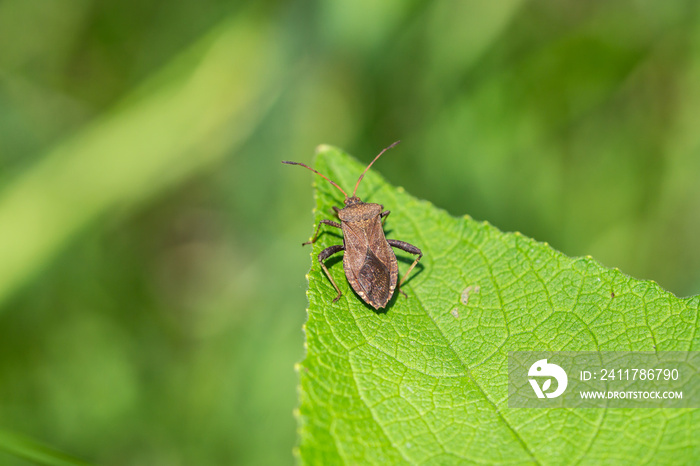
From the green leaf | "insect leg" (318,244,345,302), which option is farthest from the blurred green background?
the green leaf

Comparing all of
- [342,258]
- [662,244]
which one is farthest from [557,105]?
[342,258]

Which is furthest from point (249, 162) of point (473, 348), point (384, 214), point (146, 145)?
point (473, 348)

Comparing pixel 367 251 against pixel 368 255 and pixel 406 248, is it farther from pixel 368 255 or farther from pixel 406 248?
pixel 406 248

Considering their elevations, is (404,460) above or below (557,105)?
below

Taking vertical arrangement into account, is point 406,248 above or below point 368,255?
below

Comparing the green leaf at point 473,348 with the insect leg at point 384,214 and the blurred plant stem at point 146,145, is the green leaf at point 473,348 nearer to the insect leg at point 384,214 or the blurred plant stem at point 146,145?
the insect leg at point 384,214

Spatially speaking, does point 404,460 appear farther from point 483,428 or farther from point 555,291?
point 555,291

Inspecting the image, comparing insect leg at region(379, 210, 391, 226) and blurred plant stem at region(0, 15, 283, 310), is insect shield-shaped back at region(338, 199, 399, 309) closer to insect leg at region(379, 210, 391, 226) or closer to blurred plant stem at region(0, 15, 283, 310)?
insect leg at region(379, 210, 391, 226)
